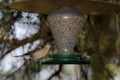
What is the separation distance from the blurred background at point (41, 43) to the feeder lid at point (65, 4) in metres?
1.11

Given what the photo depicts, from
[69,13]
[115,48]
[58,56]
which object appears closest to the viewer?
[58,56]

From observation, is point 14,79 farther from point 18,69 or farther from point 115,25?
point 115,25

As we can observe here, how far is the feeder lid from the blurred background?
1109 mm

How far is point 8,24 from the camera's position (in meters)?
4.93

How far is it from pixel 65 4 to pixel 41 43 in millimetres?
1497

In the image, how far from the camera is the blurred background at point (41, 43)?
16.0 feet

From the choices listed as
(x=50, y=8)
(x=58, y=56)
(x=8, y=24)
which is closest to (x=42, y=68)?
(x=8, y=24)

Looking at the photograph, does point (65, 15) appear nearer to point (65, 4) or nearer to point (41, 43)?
point (65, 4)

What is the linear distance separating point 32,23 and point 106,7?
1.60m

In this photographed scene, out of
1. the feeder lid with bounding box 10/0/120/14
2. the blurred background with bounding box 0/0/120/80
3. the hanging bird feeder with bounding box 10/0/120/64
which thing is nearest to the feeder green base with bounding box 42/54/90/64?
the hanging bird feeder with bounding box 10/0/120/64

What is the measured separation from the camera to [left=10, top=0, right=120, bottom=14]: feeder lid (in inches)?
132

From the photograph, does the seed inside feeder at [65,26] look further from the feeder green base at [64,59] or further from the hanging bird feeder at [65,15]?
the feeder green base at [64,59]

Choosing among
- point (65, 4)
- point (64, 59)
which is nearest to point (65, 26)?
point (65, 4)

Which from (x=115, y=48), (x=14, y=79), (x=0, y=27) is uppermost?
(x=0, y=27)
